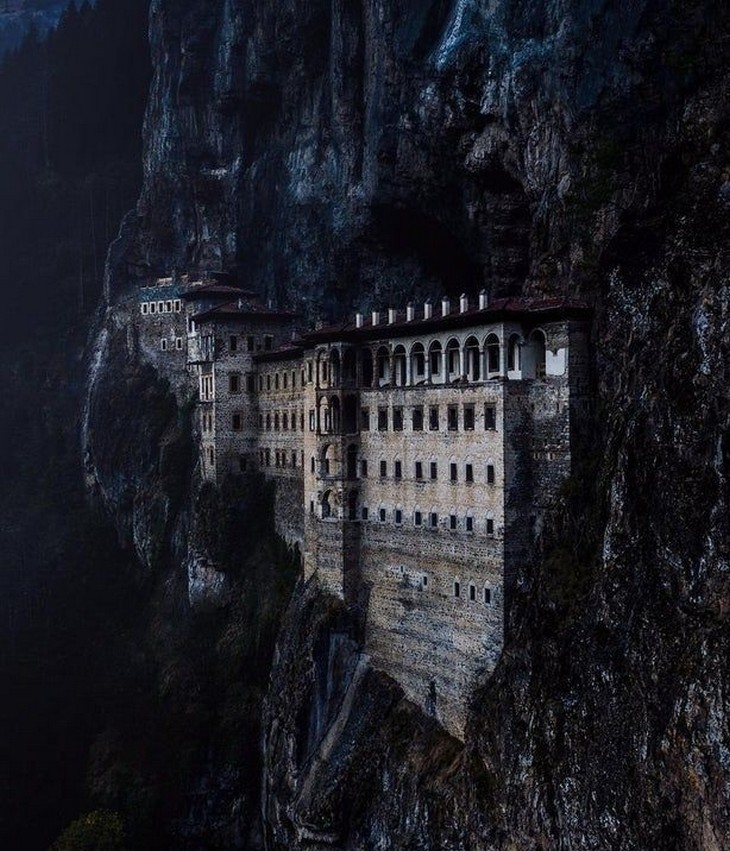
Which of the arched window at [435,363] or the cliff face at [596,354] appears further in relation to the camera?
the arched window at [435,363]

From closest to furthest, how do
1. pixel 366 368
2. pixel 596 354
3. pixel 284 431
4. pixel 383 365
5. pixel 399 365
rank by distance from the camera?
pixel 596 354, pixel 399 365, pixel 383 365, pixel 366 368, pixel 284 431

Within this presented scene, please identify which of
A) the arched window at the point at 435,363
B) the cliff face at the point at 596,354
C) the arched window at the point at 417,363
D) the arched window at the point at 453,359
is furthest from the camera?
the arched window at the point at 417,363

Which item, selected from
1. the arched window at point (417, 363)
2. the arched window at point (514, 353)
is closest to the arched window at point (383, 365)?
the arched window at point (417, 363)

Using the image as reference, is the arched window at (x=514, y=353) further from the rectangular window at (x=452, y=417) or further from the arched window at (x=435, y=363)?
the arched window at (x=435, y=363)

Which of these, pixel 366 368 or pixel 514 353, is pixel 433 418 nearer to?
pixel 514 353

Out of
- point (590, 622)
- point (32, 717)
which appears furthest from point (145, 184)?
point (590, 622)

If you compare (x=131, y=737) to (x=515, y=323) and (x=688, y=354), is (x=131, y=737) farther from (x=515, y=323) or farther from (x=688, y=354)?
(x=688, y=354)

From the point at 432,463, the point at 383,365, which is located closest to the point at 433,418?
the point at 432,463
